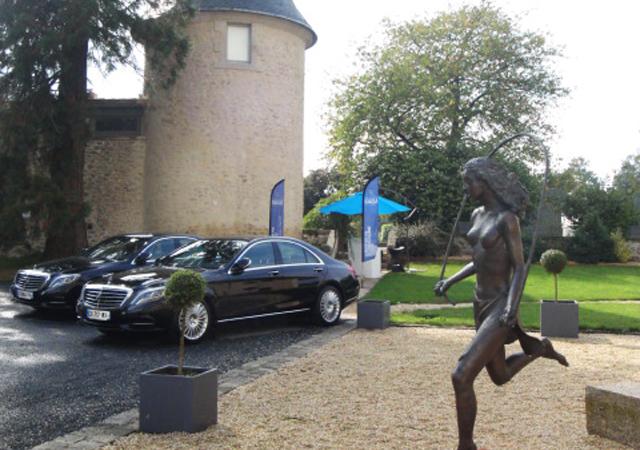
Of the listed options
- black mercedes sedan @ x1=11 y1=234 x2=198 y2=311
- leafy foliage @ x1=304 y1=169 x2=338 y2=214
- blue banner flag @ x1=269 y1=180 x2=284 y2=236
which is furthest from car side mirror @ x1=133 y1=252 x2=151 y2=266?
leafy foliage @ x1=304 y1=169 x2=338 y2=214

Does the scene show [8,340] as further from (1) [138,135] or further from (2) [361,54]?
(2) [361,54]

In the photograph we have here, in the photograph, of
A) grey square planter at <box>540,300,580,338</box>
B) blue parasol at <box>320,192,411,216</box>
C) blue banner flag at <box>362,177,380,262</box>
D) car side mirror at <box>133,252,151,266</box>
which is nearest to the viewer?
grey square planter at <box>540,300,580,338</box>

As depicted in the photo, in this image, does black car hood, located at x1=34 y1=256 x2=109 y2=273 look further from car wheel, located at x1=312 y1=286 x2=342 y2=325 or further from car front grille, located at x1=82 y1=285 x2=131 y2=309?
car wheel, located at x1=312 y1=286 x2=342 y2=325

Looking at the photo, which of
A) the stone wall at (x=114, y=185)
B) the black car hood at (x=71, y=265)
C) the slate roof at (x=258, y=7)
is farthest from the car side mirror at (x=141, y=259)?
the slate roof at (x=258, y=7)

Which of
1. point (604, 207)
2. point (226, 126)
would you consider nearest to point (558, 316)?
point (226, 126)

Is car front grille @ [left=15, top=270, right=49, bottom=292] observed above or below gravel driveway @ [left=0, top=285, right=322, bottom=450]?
above

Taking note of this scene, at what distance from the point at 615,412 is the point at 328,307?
21.9 feet

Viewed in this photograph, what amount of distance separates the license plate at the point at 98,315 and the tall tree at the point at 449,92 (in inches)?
886

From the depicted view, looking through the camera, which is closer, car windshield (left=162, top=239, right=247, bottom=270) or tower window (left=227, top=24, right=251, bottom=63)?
car windshield (left=162, top=239, right=247, bottom=270)

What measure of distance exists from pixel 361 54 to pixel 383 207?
1564 centimetres

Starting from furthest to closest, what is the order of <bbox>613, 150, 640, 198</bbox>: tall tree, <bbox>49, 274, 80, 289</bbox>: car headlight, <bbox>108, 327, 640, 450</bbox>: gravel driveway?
<bbox>613, 150, 640, 198</bbox>: tall tree, <bbox>49, 274, 80, 289</bbox>: car headlight, <bbox>108, 327, 640, 450</bbox>: gravel driveway

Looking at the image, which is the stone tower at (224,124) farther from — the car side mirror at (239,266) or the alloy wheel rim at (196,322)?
the alloy wheel rim at (196,322)

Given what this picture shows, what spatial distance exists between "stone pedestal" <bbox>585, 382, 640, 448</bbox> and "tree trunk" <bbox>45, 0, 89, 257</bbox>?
56.6ft

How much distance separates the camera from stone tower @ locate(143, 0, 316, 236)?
22.5 meters
